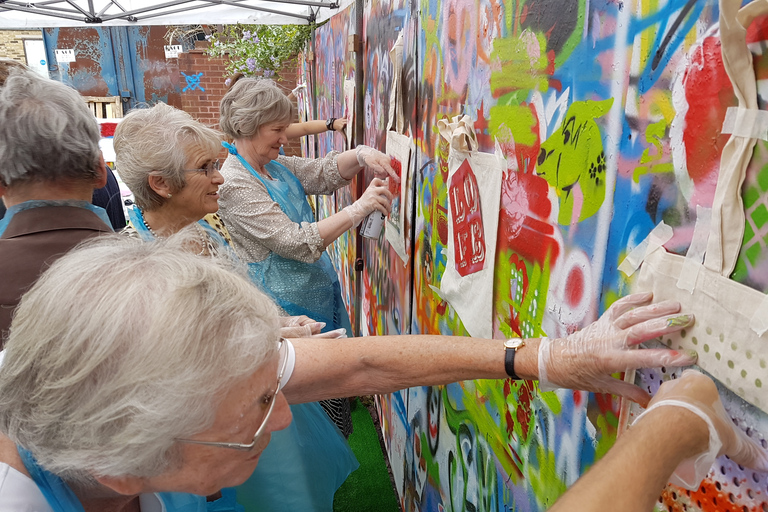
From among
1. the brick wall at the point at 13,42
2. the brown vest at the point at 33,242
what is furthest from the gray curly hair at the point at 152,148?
the brick wall at the point at 13,42

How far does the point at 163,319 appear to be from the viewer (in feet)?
2.70

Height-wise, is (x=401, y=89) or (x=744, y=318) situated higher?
(x=401, y=89)

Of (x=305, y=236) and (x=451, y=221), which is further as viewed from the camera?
(x=305, y=236)

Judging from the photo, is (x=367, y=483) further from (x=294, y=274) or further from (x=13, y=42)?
(x=13, y=42)

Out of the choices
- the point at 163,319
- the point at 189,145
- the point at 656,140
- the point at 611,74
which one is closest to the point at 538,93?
the point at 611,74

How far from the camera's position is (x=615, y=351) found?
0.87 m

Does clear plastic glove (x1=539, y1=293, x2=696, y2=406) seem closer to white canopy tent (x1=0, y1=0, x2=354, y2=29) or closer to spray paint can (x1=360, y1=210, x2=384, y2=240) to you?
spray paint can (x1=360, y1=210, x2=384, y2=240)

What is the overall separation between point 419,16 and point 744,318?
156 cm

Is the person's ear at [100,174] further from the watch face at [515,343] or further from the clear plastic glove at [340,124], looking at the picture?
the clear plastic glove at [340,124]

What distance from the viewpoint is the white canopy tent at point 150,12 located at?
174 inches

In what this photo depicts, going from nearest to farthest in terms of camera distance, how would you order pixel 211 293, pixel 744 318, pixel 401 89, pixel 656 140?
pixel 744 318 → pixel 656 140 → pixel 211 293 → pixel 401 89

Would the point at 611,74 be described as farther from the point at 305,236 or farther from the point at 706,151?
the point at 305,236

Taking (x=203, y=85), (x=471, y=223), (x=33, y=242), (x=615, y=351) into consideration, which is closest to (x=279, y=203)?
(x=33, y=242)

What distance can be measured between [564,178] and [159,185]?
150 cm
